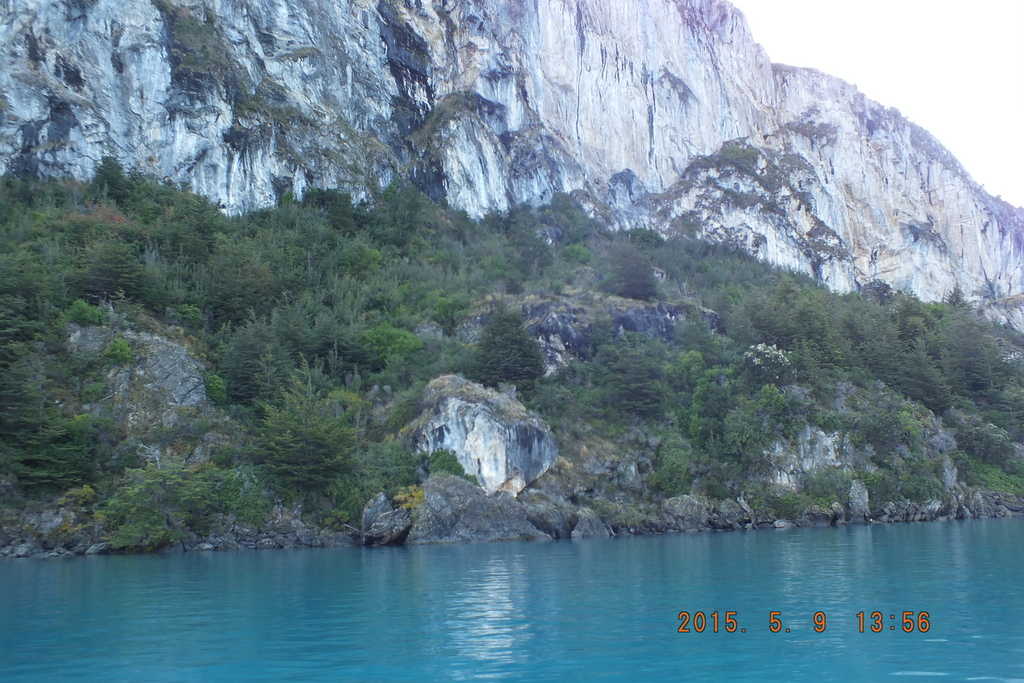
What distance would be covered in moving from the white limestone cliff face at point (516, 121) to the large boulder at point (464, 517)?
36212 mm

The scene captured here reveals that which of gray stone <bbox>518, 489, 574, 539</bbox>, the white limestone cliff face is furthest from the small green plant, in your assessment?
the white limestone cliff face

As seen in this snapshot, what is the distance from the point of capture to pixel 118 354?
38500 mm

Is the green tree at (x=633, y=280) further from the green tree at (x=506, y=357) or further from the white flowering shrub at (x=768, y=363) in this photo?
the green tree at (x=506, y=357)

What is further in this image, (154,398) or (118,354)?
(118,354)

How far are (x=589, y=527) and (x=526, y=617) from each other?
23963 mm

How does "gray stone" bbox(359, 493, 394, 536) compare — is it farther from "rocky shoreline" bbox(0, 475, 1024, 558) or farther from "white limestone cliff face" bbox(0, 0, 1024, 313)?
"white limestone cliff face" bbox(0, 0, 1024, 313)

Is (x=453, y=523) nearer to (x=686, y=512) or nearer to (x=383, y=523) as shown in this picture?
(x=383, y=523)

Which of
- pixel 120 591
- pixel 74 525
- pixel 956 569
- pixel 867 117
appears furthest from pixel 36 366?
pixel 867 117

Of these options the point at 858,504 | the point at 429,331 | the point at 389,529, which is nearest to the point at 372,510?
the point at 389,529

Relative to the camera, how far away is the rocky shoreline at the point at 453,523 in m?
31.5

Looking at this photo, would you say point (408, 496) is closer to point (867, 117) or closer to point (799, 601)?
point (799, 601)

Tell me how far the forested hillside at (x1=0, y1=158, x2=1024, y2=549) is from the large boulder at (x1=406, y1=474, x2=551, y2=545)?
50.8 inches

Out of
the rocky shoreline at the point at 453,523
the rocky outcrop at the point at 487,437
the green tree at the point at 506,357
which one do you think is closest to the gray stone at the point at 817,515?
the rocky shoreline at the point at 453,523

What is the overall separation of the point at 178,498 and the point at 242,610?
18678 mm
